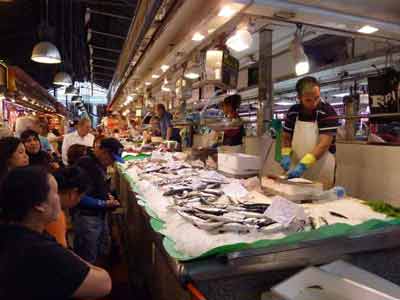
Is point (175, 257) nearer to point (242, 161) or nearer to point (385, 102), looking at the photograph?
point (242, 161)

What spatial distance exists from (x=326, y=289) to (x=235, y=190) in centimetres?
118

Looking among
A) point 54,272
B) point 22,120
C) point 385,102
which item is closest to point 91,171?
point 54,272

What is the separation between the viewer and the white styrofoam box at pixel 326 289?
3.88 ft

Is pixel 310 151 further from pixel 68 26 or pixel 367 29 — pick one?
pixel 68 26

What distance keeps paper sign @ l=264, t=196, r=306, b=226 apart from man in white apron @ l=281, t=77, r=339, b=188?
60.4 inches

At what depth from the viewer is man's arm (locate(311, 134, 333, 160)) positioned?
10.6 feet

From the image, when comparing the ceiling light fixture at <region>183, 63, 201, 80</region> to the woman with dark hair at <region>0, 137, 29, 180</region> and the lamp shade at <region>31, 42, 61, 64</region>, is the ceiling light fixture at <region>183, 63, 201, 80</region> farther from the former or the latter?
the lamp shade at <region>31, 42, 61, 64</region>

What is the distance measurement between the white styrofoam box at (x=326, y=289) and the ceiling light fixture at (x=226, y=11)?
1901mm

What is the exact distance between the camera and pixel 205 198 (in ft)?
7.10

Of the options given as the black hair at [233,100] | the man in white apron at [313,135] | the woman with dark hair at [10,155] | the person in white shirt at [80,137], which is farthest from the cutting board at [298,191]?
the person in white shirt at [80,137]

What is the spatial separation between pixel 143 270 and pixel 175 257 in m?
2.01

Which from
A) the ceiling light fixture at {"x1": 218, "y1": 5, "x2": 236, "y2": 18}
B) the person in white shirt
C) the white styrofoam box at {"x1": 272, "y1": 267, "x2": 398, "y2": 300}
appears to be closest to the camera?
the white styrofoam box at {"x1": 272, "y1": 267, "x2": 398, "y2": 300}

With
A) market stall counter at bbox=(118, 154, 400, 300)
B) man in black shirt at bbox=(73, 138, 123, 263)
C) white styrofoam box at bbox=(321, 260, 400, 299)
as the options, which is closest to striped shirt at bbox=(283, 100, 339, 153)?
market stall counter at bbox=(118, 154, 400, 300)

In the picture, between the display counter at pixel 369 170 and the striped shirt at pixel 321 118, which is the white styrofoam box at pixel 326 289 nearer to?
the display counter at pixel 369 170
